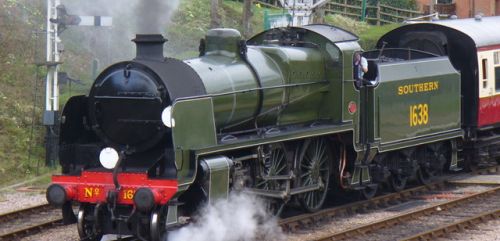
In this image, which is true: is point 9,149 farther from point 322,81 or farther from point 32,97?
point 322,81

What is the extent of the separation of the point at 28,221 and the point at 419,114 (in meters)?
6.23

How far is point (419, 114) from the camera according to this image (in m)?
15.4

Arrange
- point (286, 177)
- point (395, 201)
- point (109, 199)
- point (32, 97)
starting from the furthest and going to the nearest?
point (32, 97) < point (395, 201) < point (286, 177) < point (109, 199)

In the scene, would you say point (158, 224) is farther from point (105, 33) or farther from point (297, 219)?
point (105, 33)

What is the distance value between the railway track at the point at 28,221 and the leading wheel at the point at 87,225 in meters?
1.40

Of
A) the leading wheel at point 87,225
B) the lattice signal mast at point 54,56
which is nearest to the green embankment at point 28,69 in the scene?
the lattice signal mast at point 54,56

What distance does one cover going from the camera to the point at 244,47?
1228 centimetres

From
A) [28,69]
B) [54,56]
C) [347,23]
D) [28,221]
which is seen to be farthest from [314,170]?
[347,23]

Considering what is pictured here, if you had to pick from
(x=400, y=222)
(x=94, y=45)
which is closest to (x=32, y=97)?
(x=94, y=45)

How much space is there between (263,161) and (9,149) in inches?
300

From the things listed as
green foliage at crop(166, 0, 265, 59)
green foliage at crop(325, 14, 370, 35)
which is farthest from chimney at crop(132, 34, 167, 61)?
green foliage at crop(325, 14, 370, 35)

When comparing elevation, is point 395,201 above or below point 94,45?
below

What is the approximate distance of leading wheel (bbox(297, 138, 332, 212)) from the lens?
13359 mm

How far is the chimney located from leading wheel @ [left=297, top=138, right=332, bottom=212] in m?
2.91
